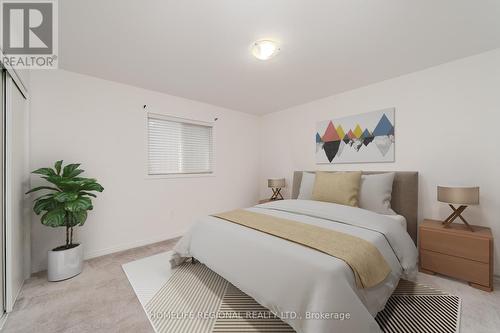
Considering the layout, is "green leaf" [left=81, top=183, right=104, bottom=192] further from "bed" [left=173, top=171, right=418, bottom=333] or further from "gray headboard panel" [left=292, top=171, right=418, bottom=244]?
"gray headboard panel" [left=292, top=171, right=418, bottom=244]

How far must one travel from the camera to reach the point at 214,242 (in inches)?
74.9

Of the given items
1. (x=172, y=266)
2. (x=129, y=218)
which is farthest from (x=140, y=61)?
(x=172, y=266)

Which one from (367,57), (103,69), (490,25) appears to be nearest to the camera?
(490,25)

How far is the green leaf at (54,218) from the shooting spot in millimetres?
1990

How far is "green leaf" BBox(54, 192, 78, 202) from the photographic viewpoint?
6.47 ft

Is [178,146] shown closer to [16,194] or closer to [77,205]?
[77,205]

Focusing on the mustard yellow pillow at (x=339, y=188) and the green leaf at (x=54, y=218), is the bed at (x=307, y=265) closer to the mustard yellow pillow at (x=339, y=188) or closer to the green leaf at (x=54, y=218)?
the mustard yellow pillow at (x=339, y=188)

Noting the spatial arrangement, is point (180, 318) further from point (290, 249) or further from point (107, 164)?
point (107, 164)

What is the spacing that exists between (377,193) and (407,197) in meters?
0.38

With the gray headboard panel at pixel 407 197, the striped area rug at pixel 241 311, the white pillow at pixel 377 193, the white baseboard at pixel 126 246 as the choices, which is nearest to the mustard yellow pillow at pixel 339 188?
the white pillow at pixel 377 193

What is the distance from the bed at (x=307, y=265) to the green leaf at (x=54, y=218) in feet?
3.93

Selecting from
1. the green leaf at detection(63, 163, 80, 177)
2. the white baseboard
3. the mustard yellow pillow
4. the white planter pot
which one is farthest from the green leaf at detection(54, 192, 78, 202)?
the mustard yellow pillow

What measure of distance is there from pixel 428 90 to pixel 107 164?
14.2 ft

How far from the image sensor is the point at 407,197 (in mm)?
2539
